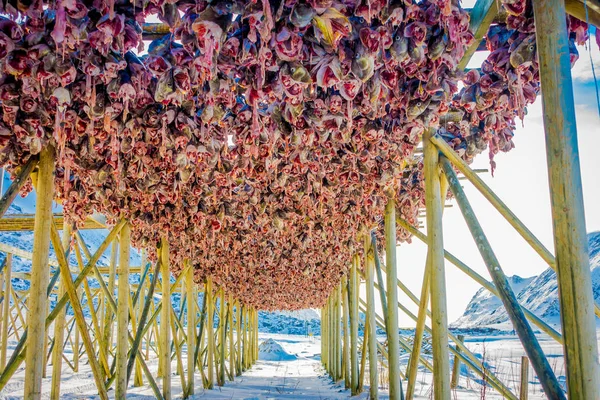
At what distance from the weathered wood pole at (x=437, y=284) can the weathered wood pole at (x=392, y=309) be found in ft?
7.82

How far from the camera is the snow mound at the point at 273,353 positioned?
33.4 meters

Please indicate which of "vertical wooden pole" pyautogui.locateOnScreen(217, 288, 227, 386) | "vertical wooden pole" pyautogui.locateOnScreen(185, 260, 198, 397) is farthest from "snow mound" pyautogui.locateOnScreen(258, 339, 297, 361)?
"vertical wooden pole" pyautogui.locateOnScreen(185, 260, 198, 397)

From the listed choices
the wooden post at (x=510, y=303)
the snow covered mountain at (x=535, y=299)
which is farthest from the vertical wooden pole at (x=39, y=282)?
the snow covered mountain at (x=535, y=299)

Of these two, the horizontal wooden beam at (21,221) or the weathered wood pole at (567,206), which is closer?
the weathered wood pole at (567,206)

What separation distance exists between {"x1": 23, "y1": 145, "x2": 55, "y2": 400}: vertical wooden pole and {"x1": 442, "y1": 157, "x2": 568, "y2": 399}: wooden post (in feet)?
11.5

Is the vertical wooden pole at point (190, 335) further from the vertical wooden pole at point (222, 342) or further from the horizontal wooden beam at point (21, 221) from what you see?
the vertical wooden pole at point (222, 342)

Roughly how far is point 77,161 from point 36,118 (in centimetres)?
110

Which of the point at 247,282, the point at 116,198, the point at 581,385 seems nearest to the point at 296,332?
the point at 247,282

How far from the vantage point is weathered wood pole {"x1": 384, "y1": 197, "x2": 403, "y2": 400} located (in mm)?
6195

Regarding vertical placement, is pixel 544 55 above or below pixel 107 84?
below

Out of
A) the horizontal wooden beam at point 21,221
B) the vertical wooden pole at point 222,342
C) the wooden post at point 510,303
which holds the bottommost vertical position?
the vertical wooden pole at point 222,342

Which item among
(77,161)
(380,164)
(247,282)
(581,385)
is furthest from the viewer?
(247,282)

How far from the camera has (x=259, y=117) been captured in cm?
390

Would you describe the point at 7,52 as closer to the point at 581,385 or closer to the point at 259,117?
the point at 259,117
